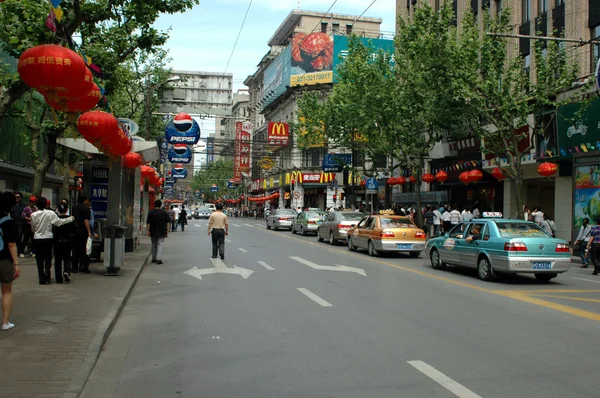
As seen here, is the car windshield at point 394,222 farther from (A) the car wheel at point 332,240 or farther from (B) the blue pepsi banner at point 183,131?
(B) the blue pepsi banner at point 183,131

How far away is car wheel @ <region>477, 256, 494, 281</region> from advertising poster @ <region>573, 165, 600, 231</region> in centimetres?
1166

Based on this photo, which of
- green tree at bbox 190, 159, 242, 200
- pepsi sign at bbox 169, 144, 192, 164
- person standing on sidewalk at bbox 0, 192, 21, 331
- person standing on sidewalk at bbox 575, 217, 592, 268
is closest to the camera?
person standing on sidewalk at bbox 0, 192, 21, 331

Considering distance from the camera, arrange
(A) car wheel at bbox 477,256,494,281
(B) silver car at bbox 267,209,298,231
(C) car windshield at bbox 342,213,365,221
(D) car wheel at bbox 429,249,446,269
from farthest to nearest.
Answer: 1. (B) silver car at bbox 267,209,298,231
2. (C) car windshield at bbox 342,213,365,221
3. (D) car wheel at bbox 429,249,446,269
4. (A) car wheel at bbox 477,256,494,281

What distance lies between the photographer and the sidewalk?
552 cm

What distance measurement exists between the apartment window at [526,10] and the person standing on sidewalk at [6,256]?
2779 centimetres

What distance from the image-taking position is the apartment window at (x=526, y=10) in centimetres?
2913

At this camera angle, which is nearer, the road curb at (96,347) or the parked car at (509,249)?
the road curb at (96,347)

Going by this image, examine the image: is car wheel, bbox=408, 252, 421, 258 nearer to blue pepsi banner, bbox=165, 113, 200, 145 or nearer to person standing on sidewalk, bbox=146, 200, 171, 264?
person standing on sidewalk, bbox=146, 200, 171, 264

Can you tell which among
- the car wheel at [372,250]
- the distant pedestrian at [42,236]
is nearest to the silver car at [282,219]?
the car wheel at [372,250]

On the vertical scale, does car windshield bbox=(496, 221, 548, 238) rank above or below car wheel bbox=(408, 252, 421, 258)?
above

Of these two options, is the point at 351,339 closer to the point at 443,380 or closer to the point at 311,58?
the point at 443,380

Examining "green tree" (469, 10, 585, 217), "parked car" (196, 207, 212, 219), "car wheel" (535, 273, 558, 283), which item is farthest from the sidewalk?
"parked car" (196, 207, 212, 219)

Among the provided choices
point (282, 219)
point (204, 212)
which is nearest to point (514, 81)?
point (282, 219)

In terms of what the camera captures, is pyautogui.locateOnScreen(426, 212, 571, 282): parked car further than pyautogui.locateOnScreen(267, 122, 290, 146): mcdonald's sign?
No
